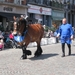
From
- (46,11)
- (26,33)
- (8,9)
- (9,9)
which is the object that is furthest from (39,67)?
(46,11)

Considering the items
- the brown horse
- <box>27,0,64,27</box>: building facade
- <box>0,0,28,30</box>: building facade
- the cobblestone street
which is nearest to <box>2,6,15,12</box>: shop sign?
<box>0,0,28,30</box>: building facade

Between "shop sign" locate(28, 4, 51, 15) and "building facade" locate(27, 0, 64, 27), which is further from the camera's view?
"building facade" locate(27, 0, 64, 27)

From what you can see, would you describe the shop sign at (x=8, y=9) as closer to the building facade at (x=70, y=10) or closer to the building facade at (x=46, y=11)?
the building facade at (x=46, y=11)

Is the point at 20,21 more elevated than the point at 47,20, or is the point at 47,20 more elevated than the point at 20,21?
the point at 20,21

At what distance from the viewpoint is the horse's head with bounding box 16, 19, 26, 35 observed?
492 inches

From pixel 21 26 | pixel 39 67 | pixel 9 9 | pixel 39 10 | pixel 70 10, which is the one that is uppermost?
pixel 21 26

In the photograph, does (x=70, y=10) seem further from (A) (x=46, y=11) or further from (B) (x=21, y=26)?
(B) (x=21, y=26)

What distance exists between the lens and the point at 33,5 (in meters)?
35.7

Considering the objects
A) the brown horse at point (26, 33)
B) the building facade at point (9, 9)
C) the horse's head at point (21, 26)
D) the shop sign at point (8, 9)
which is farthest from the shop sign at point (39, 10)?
the horse's head at point (21, 26)

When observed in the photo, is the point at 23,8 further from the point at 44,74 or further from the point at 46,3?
the point at 44,74

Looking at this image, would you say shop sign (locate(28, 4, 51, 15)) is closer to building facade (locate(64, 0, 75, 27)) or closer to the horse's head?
building facade (locate(64, 0, 75, 27))

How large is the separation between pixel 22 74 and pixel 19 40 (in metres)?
3.61

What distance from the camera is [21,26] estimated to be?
12633 millimetres

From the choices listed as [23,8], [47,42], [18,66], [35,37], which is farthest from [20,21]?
[23,8]
